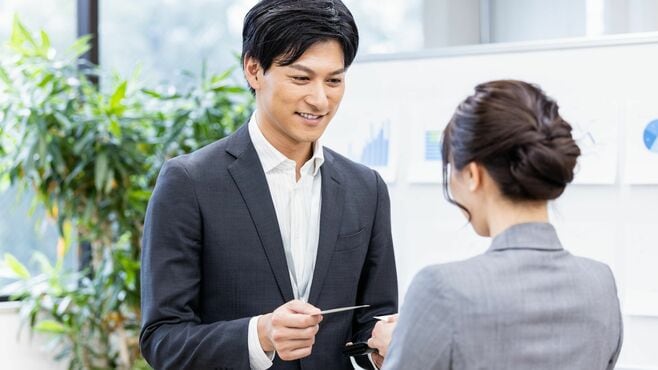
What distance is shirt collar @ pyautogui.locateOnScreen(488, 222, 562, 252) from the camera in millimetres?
1262

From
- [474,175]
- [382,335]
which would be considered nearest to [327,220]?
[382,335]

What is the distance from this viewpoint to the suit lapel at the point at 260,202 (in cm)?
175

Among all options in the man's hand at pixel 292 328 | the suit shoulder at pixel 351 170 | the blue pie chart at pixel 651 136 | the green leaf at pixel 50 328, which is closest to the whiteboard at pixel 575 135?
the blue pie chart at pixel 651 136

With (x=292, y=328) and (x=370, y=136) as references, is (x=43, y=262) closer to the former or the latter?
(x=370, y=136)

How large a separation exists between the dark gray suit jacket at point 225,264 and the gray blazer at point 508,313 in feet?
1.68

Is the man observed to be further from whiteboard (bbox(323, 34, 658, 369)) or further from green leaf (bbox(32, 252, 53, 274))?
green leaf (bbox(32, 252, 53, 274))

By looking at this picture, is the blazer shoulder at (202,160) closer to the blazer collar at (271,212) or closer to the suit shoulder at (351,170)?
the blazer collar at (271,212)

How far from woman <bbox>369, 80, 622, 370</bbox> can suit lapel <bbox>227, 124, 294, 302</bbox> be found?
1.69 ft

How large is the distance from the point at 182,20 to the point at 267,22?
2525 mm

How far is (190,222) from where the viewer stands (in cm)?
174

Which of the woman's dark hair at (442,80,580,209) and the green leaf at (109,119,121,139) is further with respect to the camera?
the green leaf at (109,119,121,139)

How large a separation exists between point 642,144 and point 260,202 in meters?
1.11

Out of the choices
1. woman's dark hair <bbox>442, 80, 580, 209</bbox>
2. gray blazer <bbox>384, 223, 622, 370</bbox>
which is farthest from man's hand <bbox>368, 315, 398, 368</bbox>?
woman's dark hair <bbox>442, 80, 580, 209</bbox>

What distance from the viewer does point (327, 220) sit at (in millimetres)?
1829
